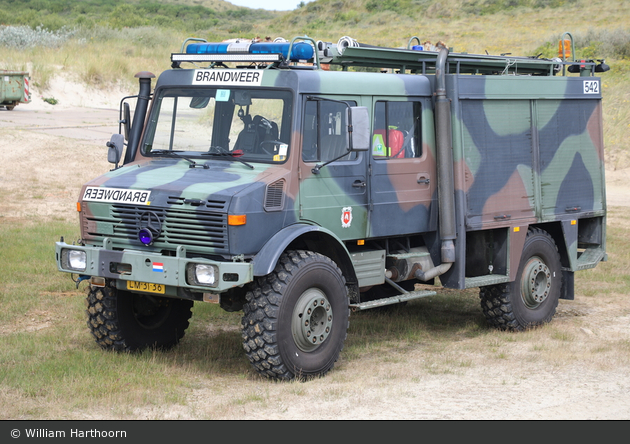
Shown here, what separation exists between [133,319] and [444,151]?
3.34 m

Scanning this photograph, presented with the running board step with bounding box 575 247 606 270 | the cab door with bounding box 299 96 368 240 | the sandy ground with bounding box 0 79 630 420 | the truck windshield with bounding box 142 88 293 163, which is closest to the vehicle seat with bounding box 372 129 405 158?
the cab door with bounding box 299 96 368 240

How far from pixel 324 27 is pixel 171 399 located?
51817 mm

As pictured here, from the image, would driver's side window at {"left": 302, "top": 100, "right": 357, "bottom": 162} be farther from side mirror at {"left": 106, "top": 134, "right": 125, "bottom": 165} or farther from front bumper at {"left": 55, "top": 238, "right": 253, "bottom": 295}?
side mirror at {"left": 106, "top": 134, "right": 125, "bottom": 165}

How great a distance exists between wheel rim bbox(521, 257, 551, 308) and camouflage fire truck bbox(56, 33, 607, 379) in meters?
0.02

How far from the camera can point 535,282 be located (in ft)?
30.4

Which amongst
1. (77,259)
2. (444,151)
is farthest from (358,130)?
(77,259)

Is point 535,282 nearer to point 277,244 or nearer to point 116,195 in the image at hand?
point 277,244

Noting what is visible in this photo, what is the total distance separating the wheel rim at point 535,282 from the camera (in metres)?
9.14

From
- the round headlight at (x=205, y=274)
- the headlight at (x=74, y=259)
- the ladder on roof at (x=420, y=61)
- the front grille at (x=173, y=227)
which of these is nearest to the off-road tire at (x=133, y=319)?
the headlight at (x=74, y=259)

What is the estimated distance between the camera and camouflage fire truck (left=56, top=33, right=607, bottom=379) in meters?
6.65

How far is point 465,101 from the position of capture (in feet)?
27.2

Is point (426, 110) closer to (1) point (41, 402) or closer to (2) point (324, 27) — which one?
(1) point (41, 402)

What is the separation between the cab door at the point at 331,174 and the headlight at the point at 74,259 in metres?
1.84
